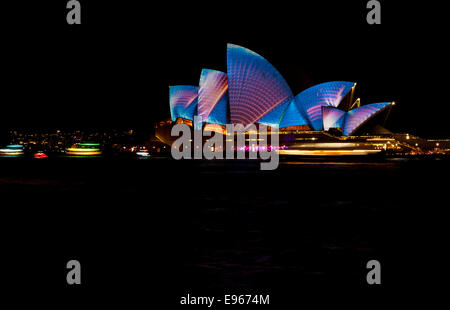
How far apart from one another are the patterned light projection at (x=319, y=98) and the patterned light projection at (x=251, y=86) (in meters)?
2.72

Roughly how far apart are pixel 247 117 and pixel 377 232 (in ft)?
221

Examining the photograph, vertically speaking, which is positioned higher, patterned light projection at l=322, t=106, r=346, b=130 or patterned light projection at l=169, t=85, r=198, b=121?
patterned light projection at l=169, t=85, r=198, b=121

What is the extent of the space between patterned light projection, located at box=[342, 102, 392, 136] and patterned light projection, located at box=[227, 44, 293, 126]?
383 inches

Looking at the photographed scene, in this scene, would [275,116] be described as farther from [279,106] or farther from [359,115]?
[359,115]

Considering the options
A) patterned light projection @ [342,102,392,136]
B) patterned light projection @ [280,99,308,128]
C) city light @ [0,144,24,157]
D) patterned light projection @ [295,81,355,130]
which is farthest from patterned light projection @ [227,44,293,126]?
city light @ [0,144,24,157]

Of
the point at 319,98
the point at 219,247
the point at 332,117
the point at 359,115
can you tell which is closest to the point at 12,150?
the point at 319,98

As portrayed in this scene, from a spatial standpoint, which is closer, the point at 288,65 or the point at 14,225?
the point at 14,225

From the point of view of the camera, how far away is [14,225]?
11508 millimetres

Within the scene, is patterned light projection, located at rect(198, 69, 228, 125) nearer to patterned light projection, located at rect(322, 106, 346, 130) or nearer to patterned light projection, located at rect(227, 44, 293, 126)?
patterned light projection, located at rect(227, 44, 293, 126)

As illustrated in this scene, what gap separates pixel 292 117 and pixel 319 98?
19.2 ft

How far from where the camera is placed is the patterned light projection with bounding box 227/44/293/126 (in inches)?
2680
